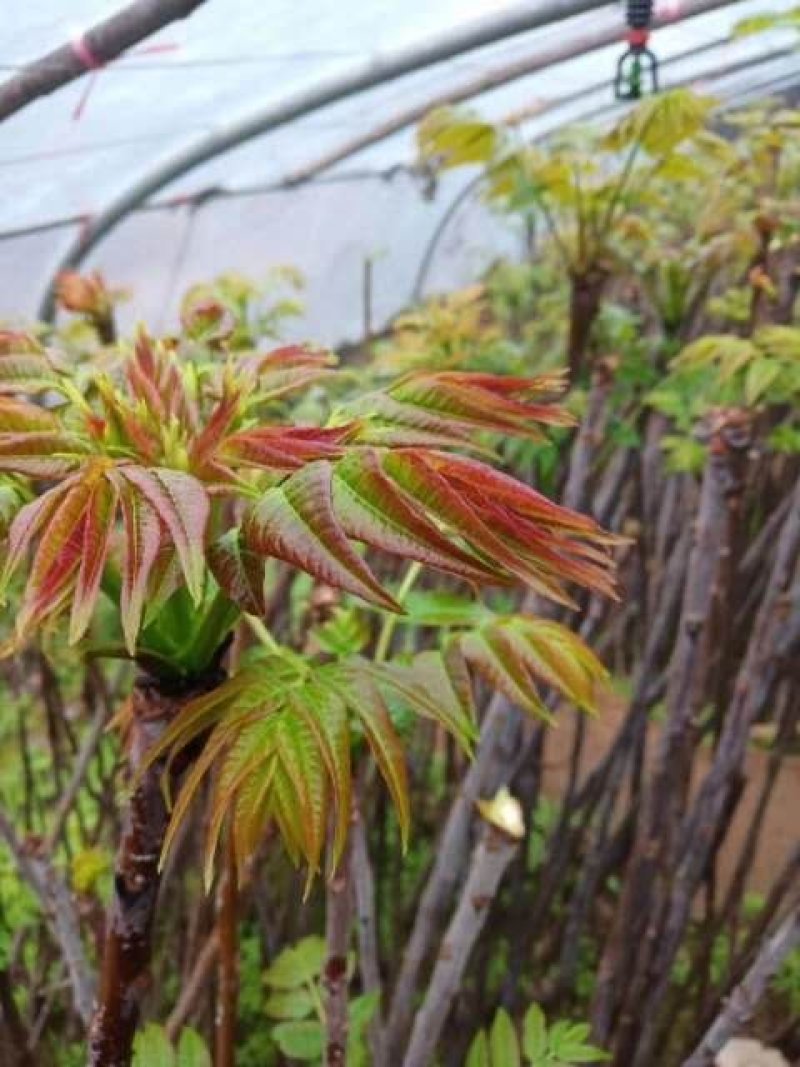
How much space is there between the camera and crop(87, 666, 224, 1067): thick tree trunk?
1.73ft

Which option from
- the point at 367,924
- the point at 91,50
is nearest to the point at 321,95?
the point at 91,50

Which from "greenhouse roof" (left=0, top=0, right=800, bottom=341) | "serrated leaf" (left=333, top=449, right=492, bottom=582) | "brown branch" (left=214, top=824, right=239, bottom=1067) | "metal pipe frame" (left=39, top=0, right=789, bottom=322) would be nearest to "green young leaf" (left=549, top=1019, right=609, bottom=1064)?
"brown branch" (left=214, top=824, right=239, bottom=1067)

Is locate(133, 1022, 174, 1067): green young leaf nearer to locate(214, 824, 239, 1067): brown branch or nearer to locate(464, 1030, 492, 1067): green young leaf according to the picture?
locate(214, 824, 239, 1067): brown branch

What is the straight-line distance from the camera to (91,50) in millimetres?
1504

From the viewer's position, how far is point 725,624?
1.20 meters

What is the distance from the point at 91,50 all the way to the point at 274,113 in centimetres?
109

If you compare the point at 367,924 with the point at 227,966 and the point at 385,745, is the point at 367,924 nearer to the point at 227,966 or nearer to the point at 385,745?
the point at 227,966

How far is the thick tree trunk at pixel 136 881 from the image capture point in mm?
526

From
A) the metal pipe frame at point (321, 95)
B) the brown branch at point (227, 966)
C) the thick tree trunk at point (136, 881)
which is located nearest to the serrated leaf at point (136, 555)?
the thick tree trunk at point (136, 881)

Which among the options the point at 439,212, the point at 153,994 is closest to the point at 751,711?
the point at 153,994

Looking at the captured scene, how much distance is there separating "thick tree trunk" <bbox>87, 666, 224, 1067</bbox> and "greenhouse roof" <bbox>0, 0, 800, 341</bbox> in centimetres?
112

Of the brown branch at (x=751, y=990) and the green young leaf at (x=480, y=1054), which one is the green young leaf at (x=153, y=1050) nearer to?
the green young leaf at (x=480, y=1054)

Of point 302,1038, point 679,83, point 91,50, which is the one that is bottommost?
point 302,1038

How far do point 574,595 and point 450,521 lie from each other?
1061 mm
